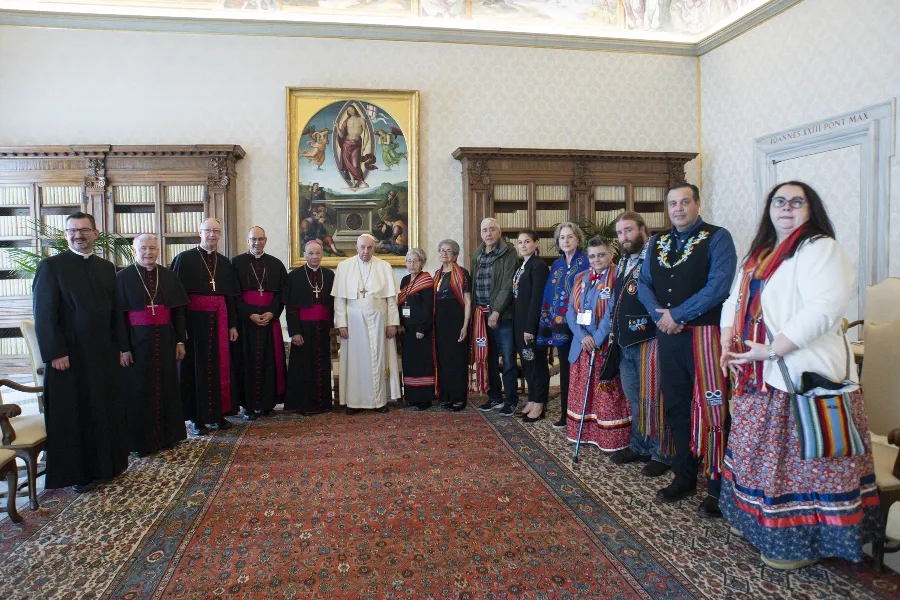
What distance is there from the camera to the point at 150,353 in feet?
13.2

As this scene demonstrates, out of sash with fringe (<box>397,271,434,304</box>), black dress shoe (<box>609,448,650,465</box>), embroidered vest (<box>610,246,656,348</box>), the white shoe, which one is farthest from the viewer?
sash with fringe (<box>397,271,434,304</box>)

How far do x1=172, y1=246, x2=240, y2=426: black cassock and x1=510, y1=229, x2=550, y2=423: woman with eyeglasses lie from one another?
8.32 ft

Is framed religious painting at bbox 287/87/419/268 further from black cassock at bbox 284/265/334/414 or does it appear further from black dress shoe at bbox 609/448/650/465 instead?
black dress shoe at bbox 609/448/650/465

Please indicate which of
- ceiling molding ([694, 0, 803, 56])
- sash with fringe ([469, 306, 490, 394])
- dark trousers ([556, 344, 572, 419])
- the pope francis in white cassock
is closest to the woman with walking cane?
dark trousers ([556, 344, 572, 419])

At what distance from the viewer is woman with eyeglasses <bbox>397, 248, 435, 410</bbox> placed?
5.32 meters

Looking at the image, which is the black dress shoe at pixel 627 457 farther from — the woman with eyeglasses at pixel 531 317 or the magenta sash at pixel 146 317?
the magenta sash at pixel 146 317

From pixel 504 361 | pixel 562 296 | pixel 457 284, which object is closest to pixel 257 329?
pixel 457 284

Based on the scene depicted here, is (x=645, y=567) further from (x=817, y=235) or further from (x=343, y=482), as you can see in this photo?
(x=343, y=482)

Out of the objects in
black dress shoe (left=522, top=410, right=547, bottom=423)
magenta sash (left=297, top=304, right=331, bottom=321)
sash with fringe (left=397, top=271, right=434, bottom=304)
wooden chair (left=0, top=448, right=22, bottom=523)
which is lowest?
black dress shoe (left=522, top=410, right=547, bottom=423)

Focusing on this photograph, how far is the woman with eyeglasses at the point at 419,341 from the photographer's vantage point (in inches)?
209

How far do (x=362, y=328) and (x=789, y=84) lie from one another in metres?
5.61

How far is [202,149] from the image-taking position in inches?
261

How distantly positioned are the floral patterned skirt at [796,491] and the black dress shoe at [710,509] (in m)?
0.45

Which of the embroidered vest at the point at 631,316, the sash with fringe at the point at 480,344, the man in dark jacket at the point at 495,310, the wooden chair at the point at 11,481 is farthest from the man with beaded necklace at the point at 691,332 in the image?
the wooden chair at the point at 11,481
